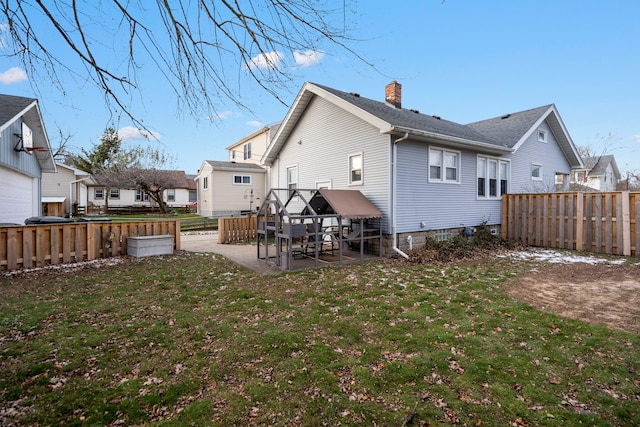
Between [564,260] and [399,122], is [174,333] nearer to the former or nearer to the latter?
[399,122]

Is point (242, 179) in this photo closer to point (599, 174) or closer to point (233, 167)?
point (233, 167)

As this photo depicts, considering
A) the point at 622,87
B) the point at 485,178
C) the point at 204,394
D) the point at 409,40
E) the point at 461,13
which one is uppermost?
the point at 622,87

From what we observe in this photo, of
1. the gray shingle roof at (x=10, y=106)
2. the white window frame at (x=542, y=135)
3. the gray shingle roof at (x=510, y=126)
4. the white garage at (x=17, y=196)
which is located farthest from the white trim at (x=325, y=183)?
the white window frame at (x=542, y=135)

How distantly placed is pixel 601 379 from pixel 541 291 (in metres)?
3.39

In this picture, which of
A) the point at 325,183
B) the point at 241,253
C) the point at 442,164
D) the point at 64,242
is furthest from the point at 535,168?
the point at 64,242

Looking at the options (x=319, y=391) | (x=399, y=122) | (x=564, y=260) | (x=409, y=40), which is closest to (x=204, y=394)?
(x=319, y=391)

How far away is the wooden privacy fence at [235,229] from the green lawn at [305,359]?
7122 mm

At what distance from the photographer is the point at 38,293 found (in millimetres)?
6000

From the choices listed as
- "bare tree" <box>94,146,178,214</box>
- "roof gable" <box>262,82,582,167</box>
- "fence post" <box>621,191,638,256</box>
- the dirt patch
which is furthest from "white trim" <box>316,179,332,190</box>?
"bare tree" <box>94,146,178,214</box>

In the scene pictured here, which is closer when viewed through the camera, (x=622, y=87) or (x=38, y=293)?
(x=38, y=293)

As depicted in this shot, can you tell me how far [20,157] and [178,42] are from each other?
13.2m

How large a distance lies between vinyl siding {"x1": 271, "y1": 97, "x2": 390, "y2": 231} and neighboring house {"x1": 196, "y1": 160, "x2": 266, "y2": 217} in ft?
35.2

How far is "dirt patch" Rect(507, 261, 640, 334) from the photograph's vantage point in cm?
482

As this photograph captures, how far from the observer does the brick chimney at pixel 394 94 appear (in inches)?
526
